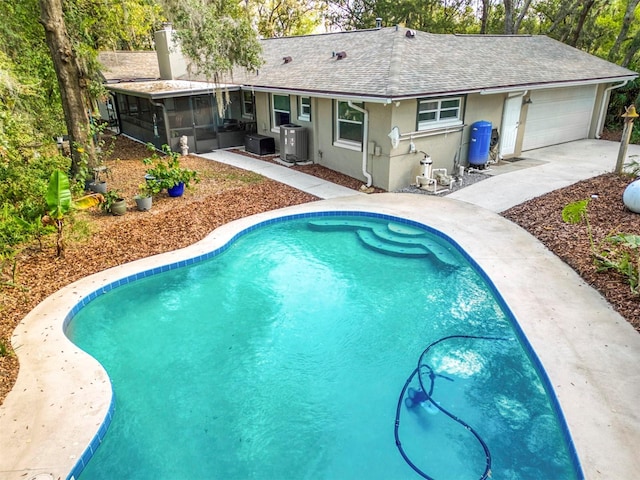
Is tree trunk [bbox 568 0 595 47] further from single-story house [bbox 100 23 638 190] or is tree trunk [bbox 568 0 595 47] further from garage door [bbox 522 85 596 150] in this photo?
garage door [bbox 522 85 596 150]

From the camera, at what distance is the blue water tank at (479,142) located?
1210 centimetres

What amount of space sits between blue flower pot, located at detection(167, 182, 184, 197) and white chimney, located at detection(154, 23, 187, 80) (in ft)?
32.4

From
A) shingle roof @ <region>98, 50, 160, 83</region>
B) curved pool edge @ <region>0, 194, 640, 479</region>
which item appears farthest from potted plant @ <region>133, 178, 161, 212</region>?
shingle roof @ <region>98, 50, 160, 83</region>

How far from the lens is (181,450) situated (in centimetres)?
444

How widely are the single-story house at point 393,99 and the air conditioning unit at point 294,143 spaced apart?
0.03 metres

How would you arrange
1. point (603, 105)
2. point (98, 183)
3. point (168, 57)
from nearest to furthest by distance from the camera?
point (98, 183), point (603, 105), point (168, 57)

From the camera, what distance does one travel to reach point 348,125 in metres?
12.2

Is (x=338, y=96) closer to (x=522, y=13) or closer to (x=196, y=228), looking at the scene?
(x=196, y=228)

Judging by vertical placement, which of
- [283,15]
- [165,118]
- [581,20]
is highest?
[283,15]

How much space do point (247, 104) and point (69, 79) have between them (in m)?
7.42

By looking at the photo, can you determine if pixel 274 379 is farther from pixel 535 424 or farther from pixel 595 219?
pixel 595 219

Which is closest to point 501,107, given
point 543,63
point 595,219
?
point 543,63

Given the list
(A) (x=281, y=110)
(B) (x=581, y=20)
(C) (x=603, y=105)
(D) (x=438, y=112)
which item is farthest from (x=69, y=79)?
(B) (x=581, y=20)

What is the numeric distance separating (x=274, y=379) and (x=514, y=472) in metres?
2.89
